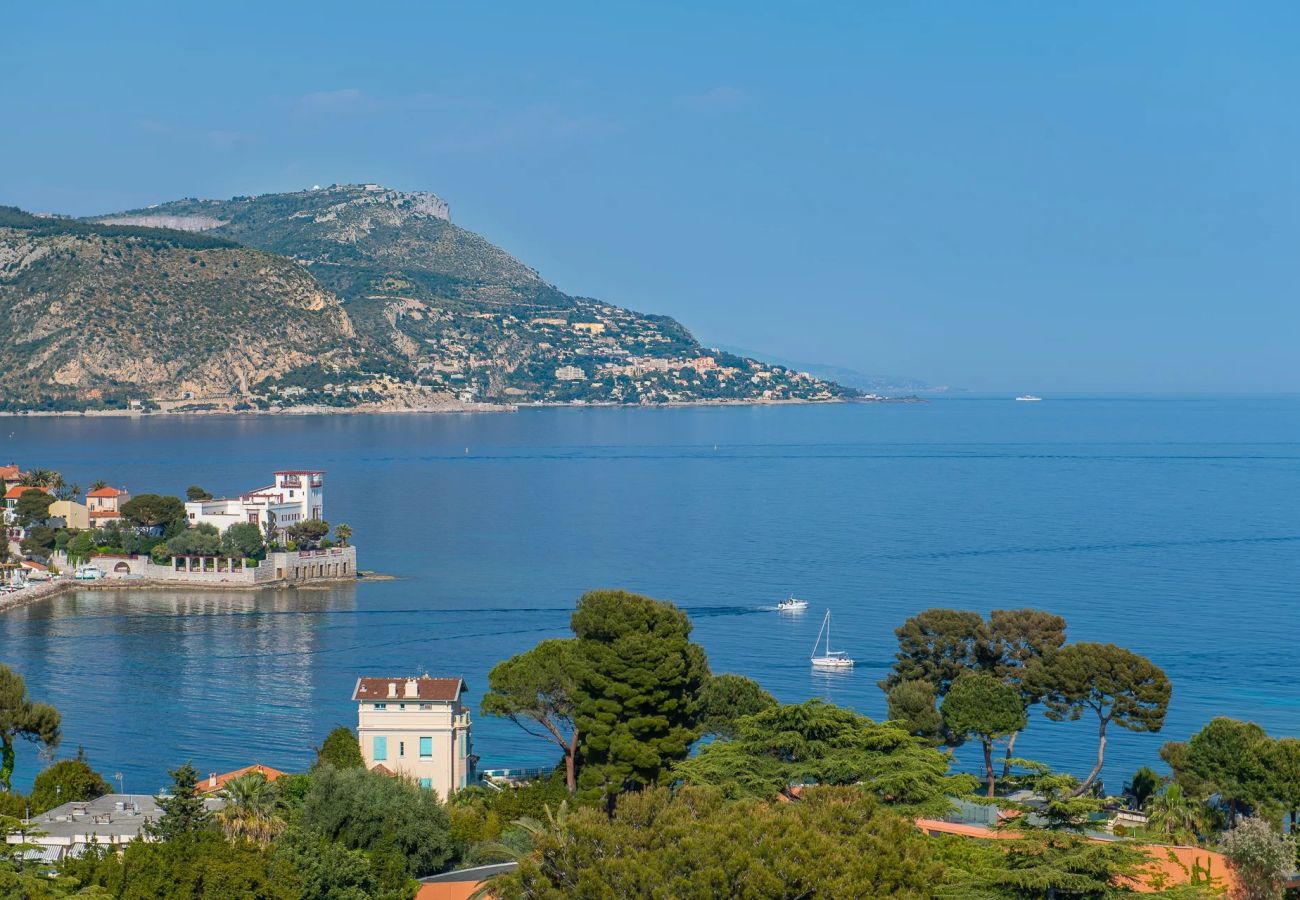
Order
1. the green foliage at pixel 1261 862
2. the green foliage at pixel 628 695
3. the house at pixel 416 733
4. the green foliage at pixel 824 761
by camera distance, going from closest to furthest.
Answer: the green foliage at pixel 1261 862, the green foliage at pixel 824 761, the green foliage at pixel 628 695, the house at pixel 416 733

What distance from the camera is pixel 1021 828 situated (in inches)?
673

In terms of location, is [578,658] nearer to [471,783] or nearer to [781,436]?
[471,783]

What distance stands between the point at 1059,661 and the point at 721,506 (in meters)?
61.1

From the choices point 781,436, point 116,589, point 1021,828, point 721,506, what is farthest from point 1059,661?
point 781,436

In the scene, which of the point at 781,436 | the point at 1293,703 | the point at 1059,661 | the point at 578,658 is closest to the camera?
the point at 578,658

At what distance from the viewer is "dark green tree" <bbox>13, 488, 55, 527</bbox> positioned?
6650 cm

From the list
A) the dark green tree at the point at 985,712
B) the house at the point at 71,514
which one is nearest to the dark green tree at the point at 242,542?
the house at the point at 71,514

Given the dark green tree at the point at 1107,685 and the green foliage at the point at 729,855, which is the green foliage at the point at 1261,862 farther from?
the dark green tree at the point at 1107,685

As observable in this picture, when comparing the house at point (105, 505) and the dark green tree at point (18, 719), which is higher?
the house at point (105, 505)

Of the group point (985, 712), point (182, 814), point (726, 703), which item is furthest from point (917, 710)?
point (182, 814)

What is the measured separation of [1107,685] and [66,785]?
57.0ft

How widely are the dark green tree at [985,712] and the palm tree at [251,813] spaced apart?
41.4ft

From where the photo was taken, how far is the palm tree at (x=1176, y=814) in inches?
979

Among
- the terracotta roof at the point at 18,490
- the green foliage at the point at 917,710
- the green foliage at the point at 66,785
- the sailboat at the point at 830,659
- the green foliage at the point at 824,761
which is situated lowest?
the sailboat at the point at 830,659
